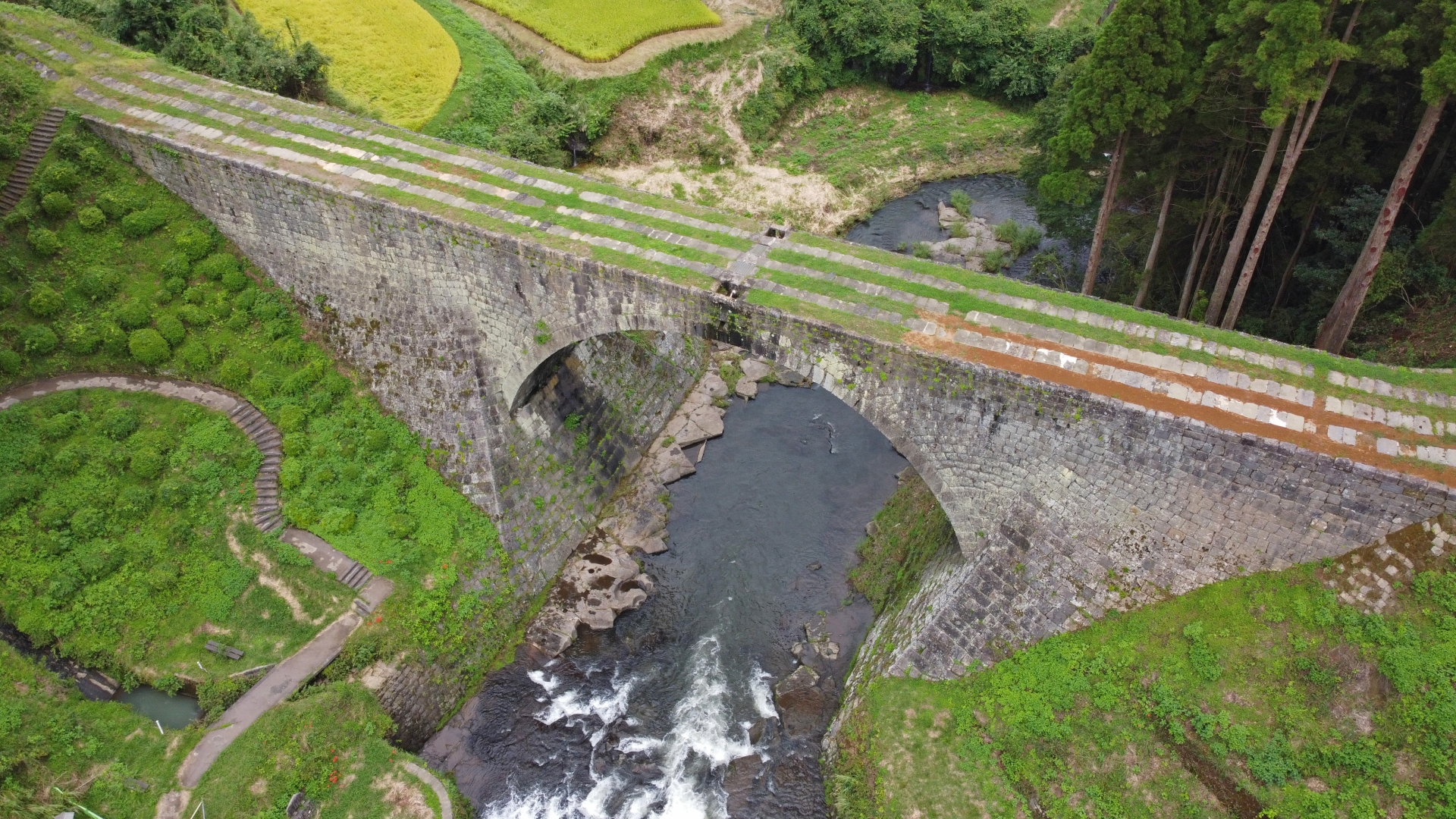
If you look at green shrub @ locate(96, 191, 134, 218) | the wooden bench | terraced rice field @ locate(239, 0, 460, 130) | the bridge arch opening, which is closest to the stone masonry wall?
green shrub @ locate(96, 191, 134, 218)

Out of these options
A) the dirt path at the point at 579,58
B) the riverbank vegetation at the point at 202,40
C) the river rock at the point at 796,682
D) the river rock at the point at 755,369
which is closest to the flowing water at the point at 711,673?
the river rock at the point at 796,682

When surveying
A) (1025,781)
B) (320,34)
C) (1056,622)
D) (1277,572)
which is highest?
(320,34)

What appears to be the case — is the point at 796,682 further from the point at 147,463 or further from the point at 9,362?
the point at 9,362

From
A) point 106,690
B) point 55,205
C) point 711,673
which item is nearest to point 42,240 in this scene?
point 55,205

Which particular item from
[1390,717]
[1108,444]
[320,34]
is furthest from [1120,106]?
[320,34]

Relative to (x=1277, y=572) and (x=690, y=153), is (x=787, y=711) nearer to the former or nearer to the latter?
(x=1277, y=572)

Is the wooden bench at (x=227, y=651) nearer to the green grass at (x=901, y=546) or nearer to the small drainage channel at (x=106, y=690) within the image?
the small drainage channel at (x=106, y=690)
